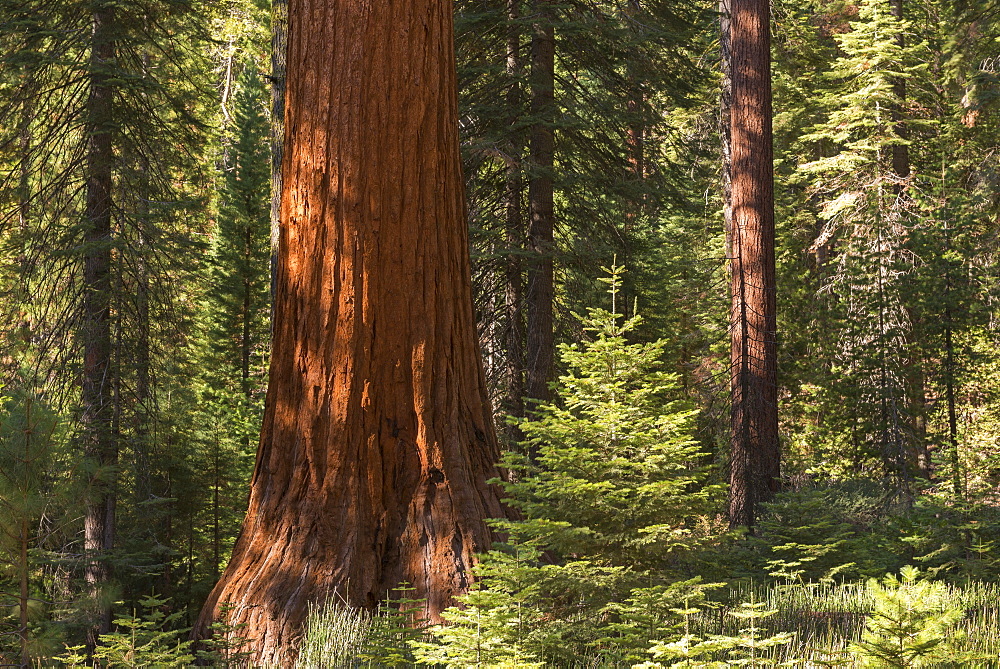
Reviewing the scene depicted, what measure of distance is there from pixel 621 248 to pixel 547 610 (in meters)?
9.20

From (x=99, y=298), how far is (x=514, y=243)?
6.05 m

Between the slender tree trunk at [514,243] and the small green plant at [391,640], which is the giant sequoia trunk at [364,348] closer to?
the small green plant at [391,640]

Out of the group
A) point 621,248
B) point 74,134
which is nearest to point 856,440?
point 621,248

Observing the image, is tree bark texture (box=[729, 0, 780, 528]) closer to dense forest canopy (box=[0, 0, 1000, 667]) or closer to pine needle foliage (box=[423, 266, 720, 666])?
dense forest canopy (box=[0, 0, 1000, 667])

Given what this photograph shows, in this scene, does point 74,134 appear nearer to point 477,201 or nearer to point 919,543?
point 477,201

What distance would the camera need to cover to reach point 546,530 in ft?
15.9

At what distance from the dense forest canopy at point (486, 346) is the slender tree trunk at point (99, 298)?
8 cm

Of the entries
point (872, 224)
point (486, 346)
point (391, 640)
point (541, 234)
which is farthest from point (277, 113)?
point (872, 224)

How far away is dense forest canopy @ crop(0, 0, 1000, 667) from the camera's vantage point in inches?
198

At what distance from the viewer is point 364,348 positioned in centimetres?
587

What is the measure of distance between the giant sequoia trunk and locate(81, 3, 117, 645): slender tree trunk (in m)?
7.15

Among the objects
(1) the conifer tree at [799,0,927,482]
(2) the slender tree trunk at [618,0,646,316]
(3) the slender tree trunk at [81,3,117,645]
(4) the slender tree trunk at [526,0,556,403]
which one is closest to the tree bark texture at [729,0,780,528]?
(2) the slender tree trunk at [618,0,646,316]

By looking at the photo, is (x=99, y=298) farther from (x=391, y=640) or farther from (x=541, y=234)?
(x=391, y=640)

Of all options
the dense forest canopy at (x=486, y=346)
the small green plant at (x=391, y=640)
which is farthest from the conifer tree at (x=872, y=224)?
the small green plant at (x=391, y=640)
